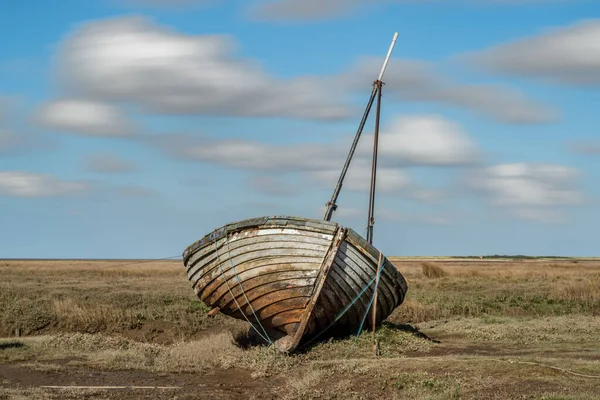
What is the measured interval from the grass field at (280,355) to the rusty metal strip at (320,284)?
0.32m

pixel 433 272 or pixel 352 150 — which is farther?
pixel 433 272

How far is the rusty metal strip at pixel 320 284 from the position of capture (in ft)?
→ 42.5

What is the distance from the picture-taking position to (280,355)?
1299 centimetres

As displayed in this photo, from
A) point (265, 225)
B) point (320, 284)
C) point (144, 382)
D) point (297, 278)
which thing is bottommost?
point (144, 382)

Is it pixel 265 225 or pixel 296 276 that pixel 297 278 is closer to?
pixel 296 276

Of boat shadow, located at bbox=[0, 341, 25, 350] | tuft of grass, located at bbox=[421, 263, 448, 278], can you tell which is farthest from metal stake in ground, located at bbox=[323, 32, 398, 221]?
tuft of grass, located at bbox=[421, 263, 448, 278]

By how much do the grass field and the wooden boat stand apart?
45 centimetres

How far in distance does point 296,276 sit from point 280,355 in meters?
1.34

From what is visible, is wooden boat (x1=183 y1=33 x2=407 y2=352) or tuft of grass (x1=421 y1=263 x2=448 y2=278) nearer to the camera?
wooden boat (x1=183 y1=33 x2=407 y2=352)

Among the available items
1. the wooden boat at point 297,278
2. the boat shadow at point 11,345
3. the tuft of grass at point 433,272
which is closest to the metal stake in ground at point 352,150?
the wooden boat at point 297,278

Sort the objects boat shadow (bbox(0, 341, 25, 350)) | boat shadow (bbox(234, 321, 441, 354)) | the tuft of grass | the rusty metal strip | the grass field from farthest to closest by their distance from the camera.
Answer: the tuft of grass, boat shadow (bbox(0, 341, 25, 350)), boat shadow (bbox(234, 321, 441, 354)), the rusty metal strip, the grass field

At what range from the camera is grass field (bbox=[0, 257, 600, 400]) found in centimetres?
1030

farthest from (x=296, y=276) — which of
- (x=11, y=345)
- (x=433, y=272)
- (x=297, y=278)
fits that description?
(x=433, y=272)

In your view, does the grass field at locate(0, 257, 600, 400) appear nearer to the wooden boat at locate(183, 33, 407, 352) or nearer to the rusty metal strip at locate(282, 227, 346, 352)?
the rusty metal strip at locate(282, 227, 346, 352)
